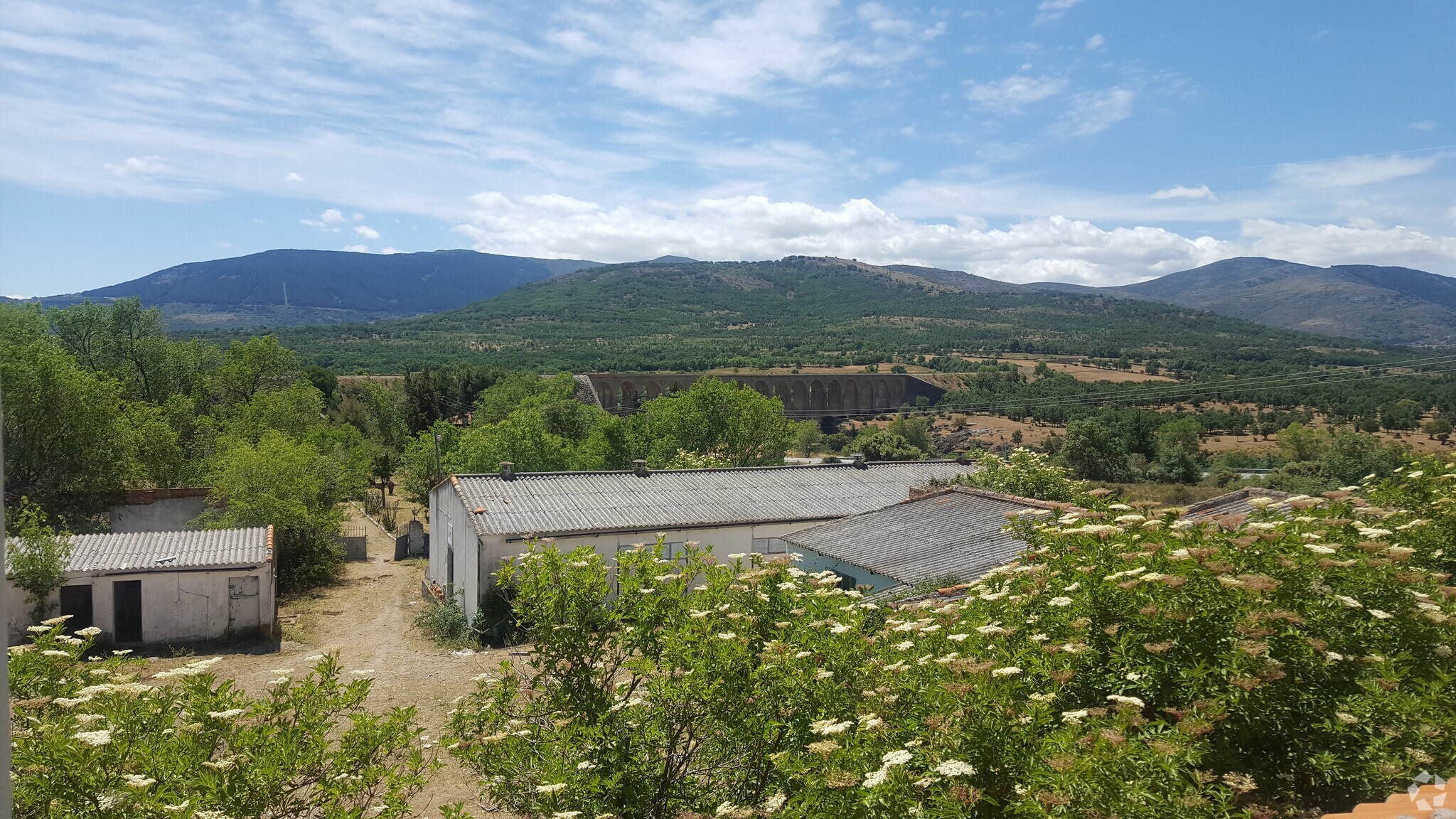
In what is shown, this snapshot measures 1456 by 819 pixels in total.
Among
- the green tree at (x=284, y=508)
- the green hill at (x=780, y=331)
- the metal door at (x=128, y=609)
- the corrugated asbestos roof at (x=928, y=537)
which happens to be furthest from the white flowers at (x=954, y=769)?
the green hill at (x=780, y=331)

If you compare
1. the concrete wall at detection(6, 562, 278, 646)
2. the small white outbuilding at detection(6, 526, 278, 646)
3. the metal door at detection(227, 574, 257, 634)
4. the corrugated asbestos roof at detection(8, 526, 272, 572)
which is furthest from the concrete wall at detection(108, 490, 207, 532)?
the metal door at detection(227, 574, 257, 634)

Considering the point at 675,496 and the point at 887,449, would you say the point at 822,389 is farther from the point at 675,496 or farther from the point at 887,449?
the point at 675,496

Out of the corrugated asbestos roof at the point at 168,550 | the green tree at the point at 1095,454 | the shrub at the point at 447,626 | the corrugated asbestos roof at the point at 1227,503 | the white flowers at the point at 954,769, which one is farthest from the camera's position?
the green tree at the point at 1095,454

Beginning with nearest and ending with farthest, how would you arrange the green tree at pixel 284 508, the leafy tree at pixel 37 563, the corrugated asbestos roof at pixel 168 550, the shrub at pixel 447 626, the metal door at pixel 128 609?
the leafy tree at pixel 37 563, the metal door at pixel 128 609, the corrugated asbestos roof at pixel 168 550, the shrub at pixel 447 626, the green tree at pixel 284 508

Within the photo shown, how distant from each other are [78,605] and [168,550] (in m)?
2.06

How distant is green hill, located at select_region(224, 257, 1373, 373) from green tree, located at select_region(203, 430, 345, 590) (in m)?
63.9

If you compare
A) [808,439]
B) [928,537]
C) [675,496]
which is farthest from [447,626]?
[808,439]

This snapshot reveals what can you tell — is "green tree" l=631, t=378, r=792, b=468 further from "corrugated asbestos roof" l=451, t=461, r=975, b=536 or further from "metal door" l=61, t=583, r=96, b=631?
"metal door" l=61, t=583, r=96, b=631

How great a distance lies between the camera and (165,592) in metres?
19.0

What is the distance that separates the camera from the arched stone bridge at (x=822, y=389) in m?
84.1

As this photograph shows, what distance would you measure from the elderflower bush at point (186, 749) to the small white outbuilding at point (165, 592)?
50.5 feet

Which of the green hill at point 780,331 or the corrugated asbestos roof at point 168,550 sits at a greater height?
the green hill at point 780,331

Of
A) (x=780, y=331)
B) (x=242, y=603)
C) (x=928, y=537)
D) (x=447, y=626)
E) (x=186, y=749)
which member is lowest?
(x=447, y=626)

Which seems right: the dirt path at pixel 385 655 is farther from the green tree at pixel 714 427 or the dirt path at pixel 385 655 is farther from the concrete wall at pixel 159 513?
the green tree at pixel 714 427
